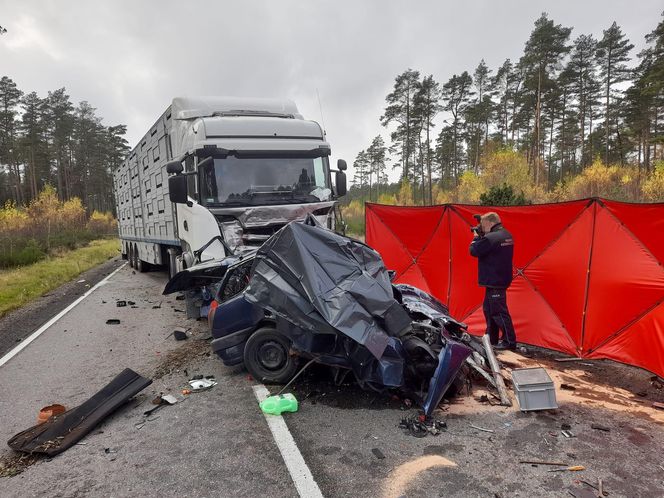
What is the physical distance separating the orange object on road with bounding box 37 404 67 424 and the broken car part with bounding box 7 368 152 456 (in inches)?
3.5

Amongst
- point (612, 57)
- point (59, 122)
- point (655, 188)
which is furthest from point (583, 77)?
point (59, 122)

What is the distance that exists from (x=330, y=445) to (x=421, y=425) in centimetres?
82

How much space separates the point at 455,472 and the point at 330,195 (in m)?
5.28

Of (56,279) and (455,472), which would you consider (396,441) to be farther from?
(56,279)

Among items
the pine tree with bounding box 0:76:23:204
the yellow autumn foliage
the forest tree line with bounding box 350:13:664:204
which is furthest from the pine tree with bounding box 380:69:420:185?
the pine tree with bounding box 0:76:23:204

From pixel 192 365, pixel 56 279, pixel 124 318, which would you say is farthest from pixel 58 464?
pixel 56 279

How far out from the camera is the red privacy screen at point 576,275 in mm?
4680

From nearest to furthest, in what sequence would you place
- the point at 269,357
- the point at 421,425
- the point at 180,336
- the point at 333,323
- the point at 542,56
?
the point at 421,425
the point at 333,323
the point at 269,357
the point at 180,336
the point at 542,56

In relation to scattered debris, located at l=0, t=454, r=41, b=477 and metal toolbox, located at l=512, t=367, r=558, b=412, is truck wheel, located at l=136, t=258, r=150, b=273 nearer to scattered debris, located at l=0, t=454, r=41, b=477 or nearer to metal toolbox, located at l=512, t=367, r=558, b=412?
scattered debris, located at l=0, t=454, r=41, b=477

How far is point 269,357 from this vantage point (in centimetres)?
437

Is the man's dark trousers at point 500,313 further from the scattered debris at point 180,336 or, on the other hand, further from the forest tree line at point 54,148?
the forest tree line at point 54,148

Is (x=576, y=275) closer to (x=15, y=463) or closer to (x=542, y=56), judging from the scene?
(x=15, y=463)

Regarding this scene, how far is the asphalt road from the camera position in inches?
105

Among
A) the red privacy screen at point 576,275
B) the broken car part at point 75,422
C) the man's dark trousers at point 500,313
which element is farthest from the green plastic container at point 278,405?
the red privacy screen at point 576,275
